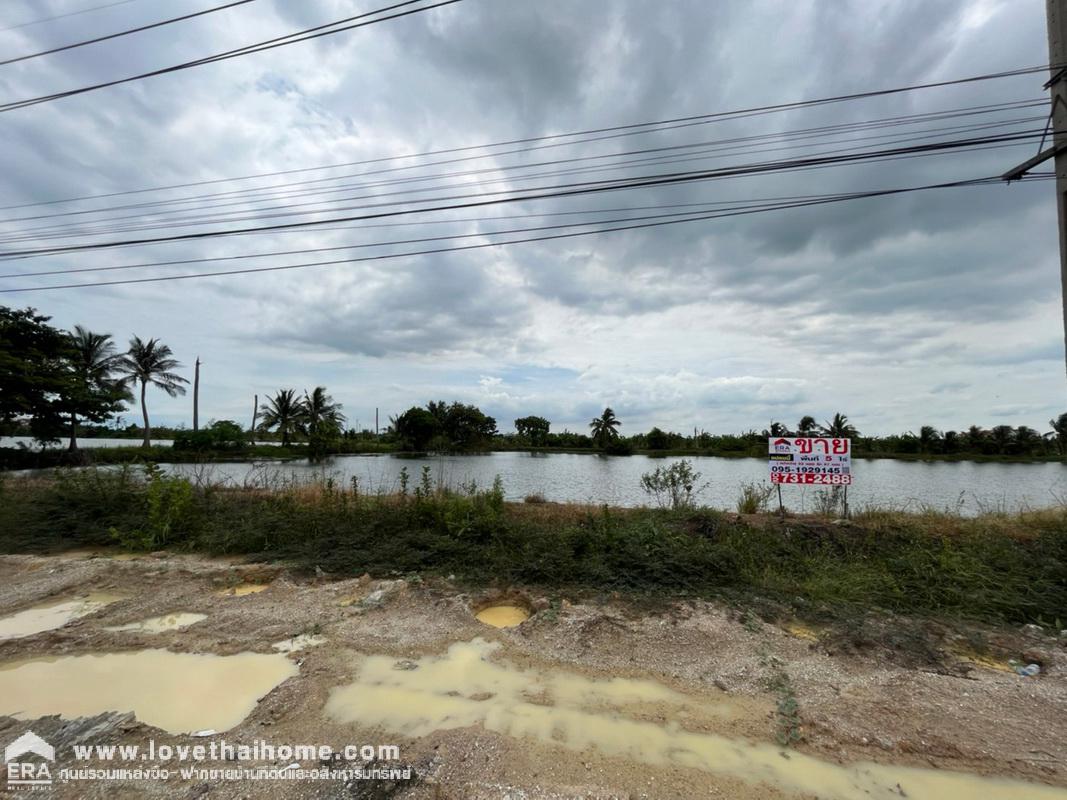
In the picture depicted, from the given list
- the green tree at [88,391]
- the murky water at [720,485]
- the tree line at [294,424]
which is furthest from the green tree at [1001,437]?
the green tree at [88,391]

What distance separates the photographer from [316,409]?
45.3 m

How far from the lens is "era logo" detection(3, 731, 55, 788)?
2.28 m

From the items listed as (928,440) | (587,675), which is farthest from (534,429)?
(587,675)

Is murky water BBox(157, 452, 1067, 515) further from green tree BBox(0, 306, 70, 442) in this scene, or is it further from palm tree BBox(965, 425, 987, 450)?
palm tree BBox(965, 425, 987, 450)

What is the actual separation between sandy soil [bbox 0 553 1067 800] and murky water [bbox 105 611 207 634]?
12 cm

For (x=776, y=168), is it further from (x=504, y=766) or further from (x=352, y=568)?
(x=352, y=568)

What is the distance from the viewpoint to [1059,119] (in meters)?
5.16

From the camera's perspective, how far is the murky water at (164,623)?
4.21m

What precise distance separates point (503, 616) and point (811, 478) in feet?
18.6

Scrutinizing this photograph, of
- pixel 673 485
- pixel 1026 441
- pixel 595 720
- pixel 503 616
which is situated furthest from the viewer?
pixel 1026 441

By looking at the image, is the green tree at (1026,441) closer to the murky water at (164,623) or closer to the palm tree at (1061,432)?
the palm tree at (1061,432)

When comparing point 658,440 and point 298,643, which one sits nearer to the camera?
point 298,643

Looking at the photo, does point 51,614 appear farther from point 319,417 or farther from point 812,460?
point 319,417

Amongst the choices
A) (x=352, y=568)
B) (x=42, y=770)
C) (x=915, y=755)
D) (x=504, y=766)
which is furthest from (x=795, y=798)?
(x=352, y=568)
